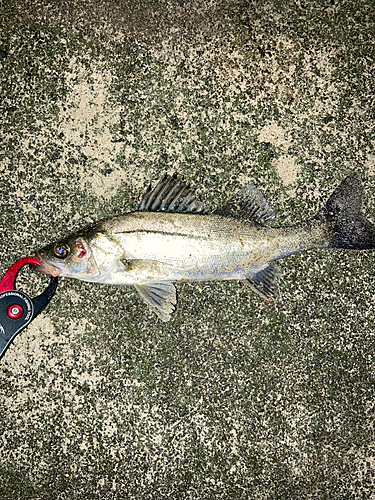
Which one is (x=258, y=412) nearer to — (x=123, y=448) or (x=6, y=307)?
(x=123, y=448)

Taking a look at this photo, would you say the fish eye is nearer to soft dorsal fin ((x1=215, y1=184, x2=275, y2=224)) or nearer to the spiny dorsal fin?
soft dorsal fin ((x1=215, y1=184, x2=275, y2=224))

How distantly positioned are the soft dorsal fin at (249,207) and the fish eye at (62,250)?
1.15m

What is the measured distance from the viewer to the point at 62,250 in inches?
117

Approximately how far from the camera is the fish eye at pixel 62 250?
2977 mm

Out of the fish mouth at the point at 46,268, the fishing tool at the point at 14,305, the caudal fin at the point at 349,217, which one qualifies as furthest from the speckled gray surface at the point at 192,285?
the fish mouth at the point at 46,268

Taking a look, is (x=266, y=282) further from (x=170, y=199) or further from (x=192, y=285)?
(x=170, y=199)

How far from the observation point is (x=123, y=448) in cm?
334

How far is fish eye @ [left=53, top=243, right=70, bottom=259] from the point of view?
2.98 m

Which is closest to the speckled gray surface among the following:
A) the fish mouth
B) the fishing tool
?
the fishing tool

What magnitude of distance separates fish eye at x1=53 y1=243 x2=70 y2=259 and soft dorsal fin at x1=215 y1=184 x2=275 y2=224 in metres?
1.15

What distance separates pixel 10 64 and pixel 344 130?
2.84 m

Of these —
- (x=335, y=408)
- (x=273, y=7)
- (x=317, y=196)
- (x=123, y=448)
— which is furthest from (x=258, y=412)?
(x=273, y=7)

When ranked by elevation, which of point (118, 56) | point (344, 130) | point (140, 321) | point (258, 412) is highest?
point (118, 56)

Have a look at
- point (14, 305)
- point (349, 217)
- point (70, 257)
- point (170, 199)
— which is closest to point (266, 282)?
point (349, 217)
